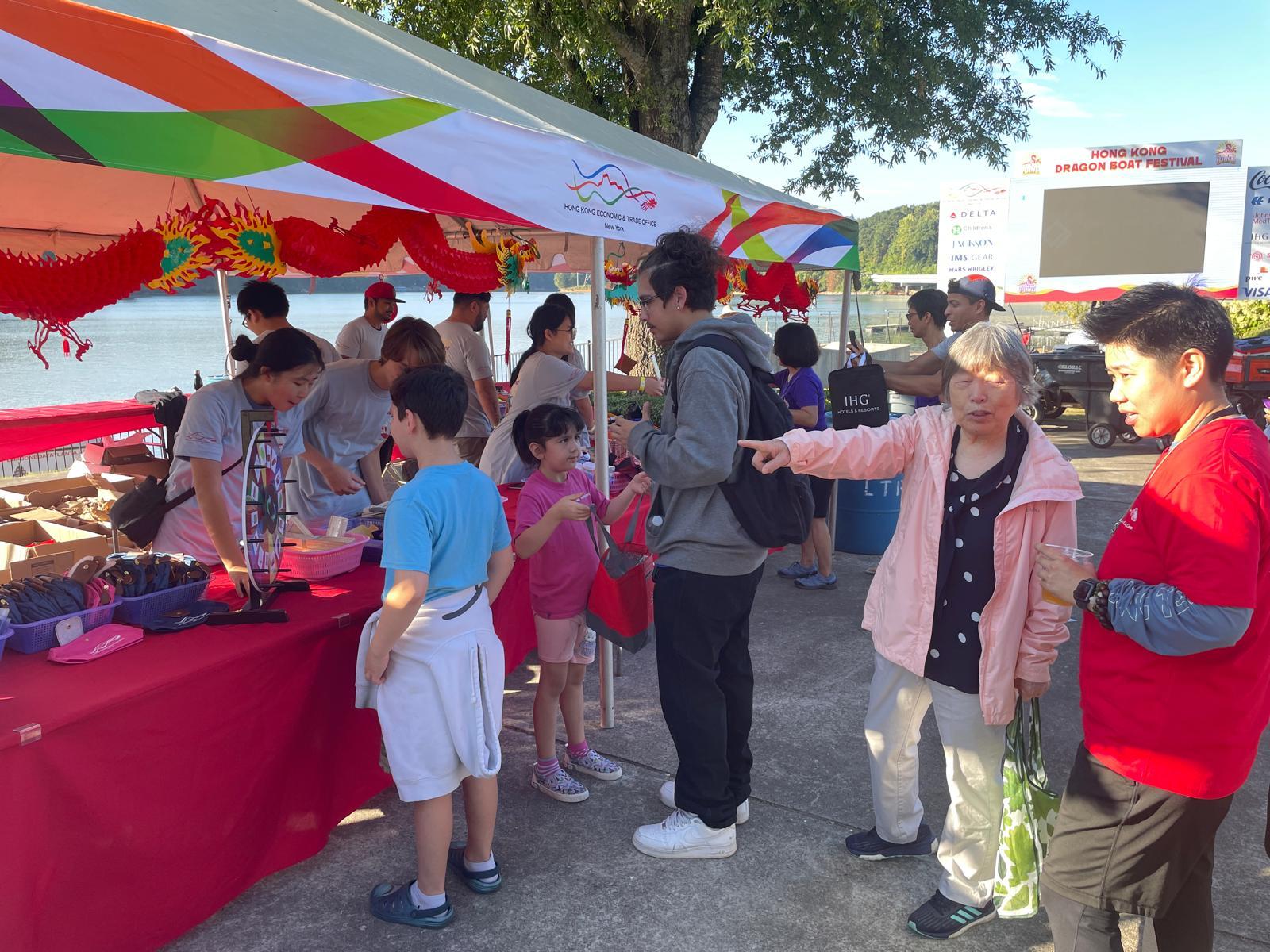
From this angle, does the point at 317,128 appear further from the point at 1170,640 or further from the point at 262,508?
the point at 1170,640

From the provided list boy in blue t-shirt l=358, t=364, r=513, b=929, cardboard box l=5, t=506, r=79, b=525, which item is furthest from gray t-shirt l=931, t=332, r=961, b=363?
cardboard box l=5, t=506, r=79, b=525

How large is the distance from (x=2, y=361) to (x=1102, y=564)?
1522 inches

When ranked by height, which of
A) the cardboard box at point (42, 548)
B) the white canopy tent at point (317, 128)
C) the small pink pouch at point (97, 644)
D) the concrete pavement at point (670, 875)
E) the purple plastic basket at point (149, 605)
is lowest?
the concrete pavement at point (670, 875)

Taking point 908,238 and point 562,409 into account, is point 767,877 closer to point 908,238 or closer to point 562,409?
point 562,409

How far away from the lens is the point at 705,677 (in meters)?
2.60

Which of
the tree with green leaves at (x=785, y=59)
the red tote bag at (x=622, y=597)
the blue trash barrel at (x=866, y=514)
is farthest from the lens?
the tree with green leaves at (x=785, y=59)

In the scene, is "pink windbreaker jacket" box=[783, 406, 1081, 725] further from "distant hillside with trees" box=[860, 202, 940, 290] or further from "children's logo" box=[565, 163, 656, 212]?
"distant hillside with trees" box=[860, 202, 940, 290]

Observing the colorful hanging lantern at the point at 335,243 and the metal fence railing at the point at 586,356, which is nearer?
the colorful hanging lantern at the point at 335,243

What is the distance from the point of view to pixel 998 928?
242 centimetres

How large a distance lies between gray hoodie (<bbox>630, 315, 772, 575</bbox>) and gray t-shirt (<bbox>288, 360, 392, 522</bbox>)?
1.85 meters

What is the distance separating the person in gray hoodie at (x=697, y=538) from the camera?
2.38m

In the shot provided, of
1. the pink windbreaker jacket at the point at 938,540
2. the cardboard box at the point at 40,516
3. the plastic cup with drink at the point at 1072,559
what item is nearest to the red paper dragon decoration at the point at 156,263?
the pink windbreaker jacket at the point at 938,540

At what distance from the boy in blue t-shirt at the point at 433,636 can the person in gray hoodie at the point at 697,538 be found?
52 cm

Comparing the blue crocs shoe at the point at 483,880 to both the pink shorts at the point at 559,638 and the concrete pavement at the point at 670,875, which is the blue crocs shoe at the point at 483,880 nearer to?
the concrete pavement at the point at 670,875
